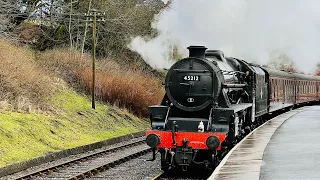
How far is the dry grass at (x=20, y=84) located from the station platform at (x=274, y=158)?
9271 millimetres

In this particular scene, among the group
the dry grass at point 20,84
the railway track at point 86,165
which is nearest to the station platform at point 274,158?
the railway track at point 86,165

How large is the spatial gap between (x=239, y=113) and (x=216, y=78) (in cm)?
161

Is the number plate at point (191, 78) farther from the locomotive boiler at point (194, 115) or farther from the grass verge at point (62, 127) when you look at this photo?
the grass verge at point (62, 127)

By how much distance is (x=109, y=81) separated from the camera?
29.0 meters

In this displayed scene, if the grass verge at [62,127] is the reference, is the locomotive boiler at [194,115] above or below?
above

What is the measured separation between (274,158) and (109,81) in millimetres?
18344

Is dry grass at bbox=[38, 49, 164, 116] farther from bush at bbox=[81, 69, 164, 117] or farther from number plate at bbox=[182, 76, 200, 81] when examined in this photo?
number plate at bbox=[182, 76, 200, 81]

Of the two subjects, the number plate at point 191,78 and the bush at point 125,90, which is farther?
the bush at point 125,90

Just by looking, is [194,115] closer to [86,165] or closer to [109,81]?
[86,165]

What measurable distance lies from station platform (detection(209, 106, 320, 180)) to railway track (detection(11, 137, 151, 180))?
12.0 feet

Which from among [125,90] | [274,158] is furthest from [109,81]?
[274,158]

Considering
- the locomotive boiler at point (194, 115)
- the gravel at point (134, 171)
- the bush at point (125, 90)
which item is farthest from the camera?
the bush at point (125, 90)

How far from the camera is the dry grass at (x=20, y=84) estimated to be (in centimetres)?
2086

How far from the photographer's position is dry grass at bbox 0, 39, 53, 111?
68.4ft
